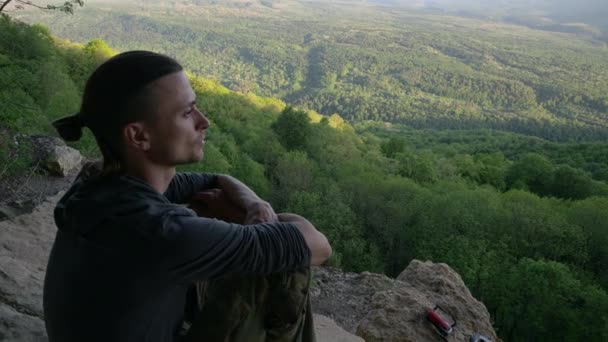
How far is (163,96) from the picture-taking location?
1.78 m

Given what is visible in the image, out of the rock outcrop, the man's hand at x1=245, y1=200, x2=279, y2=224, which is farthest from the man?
the rock outcrop

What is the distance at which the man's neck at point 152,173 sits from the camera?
1813mm

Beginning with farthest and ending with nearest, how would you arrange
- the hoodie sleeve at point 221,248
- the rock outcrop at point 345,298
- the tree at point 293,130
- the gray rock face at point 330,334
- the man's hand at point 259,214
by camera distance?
1. the tree at point 293,130
2. the gray rock face at point 330,334
3. the rock outcrop at point 345,298
4. the man's hand at point 259,214
5. the hoodie sleeve at point 221,248

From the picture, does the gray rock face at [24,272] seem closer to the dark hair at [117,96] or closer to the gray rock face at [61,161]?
the dark hair at [117,96]

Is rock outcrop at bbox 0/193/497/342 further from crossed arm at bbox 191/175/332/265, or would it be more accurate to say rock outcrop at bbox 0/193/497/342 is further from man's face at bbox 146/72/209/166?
man's face at bbox 146/72/209/166

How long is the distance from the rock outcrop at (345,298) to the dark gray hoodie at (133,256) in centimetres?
142

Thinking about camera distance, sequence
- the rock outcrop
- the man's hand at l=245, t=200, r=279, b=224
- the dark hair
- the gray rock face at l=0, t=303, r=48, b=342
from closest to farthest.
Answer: the dark hair, the man's hand at l=245, t=200, r=279, b=224, the gray rock face at l=0, t=303, r=48, b=342, the rock outcrop

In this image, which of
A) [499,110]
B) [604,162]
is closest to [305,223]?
[604,162]

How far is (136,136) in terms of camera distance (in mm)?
1761

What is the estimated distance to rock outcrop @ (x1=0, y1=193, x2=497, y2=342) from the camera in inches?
127

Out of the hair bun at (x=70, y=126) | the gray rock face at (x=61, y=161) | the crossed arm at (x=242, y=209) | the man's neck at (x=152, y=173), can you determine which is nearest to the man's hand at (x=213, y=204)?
the crossed arm at (x=242, y=209)

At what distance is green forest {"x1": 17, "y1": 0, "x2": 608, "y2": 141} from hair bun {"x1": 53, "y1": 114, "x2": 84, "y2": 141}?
99233 millimetres

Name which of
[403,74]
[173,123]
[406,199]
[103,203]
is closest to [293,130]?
[406,199]

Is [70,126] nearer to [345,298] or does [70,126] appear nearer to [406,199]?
[345,298]
